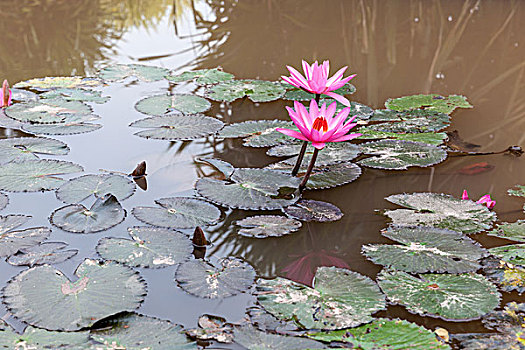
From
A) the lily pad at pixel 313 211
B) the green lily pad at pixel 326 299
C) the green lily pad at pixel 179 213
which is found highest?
the green lily pad at pixel 179 213

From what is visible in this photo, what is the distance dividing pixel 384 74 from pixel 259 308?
194cm

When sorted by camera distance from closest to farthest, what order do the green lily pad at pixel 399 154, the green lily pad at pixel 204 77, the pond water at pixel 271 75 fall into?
1. the pond water at pixel 271 75
2. the green lily pad at pixel 399 154
3. the green lily pad at pixel 204 77

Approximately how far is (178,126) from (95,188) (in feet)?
1.89

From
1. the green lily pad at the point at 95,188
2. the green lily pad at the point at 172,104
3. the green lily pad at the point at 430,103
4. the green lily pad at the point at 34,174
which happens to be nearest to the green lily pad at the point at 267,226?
the green lily pad at the point at 95,188

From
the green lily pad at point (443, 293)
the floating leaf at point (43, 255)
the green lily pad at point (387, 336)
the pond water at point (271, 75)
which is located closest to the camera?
the green lily pad at point (387, 336)

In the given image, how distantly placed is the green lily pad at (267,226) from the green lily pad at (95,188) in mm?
396

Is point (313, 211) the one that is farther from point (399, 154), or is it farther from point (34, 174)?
point (34, 174)

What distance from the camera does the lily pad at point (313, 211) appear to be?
1.57m

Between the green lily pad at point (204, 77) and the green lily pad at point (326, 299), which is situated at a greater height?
the green lily pad at point (204, 77)

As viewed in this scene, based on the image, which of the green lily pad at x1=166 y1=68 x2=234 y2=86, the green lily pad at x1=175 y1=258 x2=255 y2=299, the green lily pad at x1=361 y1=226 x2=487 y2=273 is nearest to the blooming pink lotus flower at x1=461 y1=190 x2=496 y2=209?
the green lily pad at x1=361 y1=226 x2=487 y2=273

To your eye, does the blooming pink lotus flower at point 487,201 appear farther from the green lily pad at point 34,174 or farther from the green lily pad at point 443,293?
the green lily pad at point 34,174

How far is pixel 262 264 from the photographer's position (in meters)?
1.38

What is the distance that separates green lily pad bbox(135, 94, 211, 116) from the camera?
2318 millimetres

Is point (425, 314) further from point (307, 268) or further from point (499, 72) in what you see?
point (499, 72)
